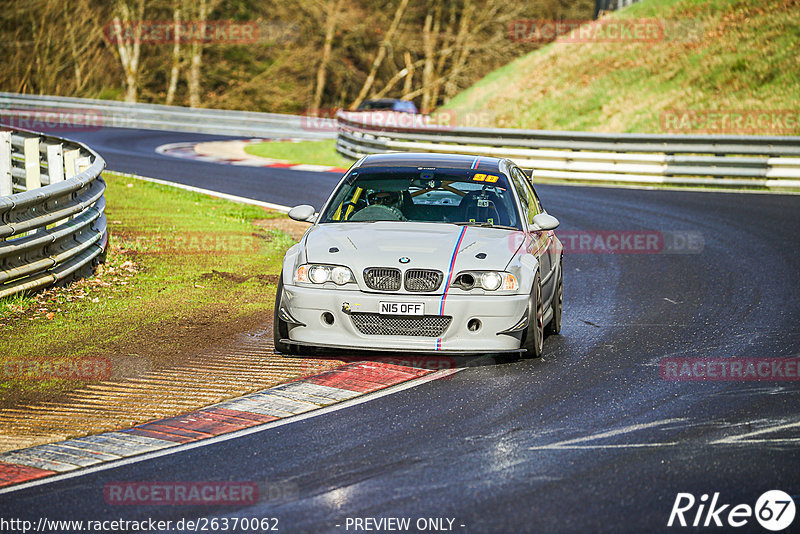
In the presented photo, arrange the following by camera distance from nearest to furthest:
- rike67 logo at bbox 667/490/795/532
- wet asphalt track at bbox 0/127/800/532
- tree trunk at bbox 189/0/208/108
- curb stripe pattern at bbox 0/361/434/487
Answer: rike67 logo at bbox 667/490/795/532 → wet asphalt track at bbox 0/127/800/532 → curb stripe pattern at bbox 0/361/434/487 → tree trunk at bbox 189/0/208/108

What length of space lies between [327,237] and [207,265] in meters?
4.41

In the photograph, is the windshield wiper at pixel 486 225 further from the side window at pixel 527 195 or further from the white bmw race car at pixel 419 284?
the side window at pixel 527 195

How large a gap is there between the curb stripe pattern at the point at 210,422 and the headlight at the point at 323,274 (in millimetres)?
675

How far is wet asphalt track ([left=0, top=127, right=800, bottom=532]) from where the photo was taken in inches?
202

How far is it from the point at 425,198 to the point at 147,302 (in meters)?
3.19

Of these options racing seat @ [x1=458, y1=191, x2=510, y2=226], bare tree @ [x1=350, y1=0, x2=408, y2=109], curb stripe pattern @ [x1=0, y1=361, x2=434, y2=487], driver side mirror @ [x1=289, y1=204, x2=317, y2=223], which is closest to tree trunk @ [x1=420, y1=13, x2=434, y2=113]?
bare tree @ [x1=350, y1=0, x2=408, y2=109]

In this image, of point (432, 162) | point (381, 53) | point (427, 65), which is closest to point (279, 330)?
point (432, 162)

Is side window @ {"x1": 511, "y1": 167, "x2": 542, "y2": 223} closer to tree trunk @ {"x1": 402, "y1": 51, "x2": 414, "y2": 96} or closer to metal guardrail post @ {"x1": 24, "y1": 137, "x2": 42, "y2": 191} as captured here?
metal guardrail post @ {"x1": 24, "y1": 137, "x2": 42, "y2": 191}

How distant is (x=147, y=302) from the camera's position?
10.5m

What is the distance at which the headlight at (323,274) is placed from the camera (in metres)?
8.01

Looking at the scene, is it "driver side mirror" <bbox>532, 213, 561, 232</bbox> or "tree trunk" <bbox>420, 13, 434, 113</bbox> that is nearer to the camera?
"driver side mirror" <bbox>532, 213, 561, 232</bbox>

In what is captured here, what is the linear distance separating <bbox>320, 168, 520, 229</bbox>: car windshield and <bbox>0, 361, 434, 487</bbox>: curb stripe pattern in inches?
59.0

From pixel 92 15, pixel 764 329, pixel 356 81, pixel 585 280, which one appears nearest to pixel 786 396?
pixel 764 329

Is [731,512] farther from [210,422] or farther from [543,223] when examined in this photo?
[543,223]
